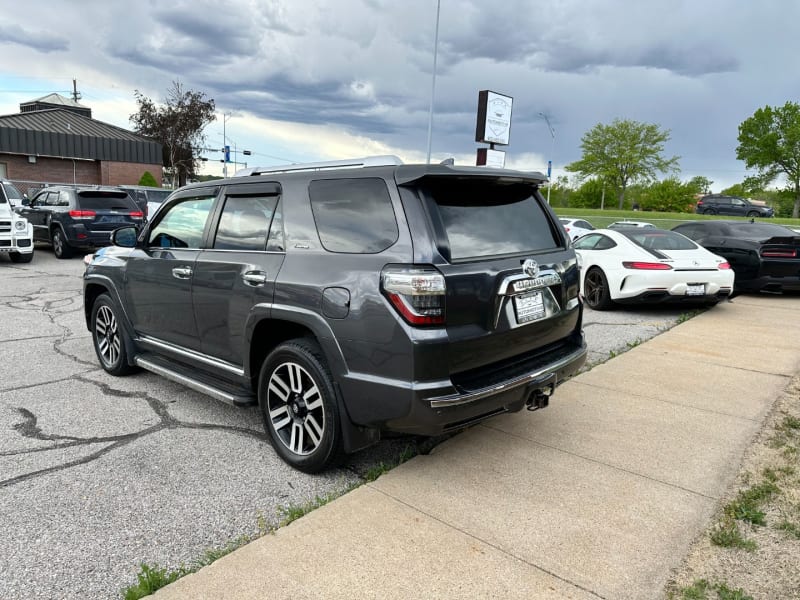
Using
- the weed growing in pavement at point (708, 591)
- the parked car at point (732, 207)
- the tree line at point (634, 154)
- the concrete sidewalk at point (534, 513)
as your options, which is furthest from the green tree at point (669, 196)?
the weed growing in pavement at point (708, 591)

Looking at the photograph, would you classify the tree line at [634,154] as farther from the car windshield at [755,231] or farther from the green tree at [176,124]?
the car windshield at [755,231]

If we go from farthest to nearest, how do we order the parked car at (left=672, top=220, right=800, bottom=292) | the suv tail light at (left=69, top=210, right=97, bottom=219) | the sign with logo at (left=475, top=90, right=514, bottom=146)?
the sign with logo at (left=475, top=90, right=514, bottom=146), the suv tail light at (left=69, top=210, right=97, bottom=219), the parked car at (left=672, top=220, right=800, bottom=292)

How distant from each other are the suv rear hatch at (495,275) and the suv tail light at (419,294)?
0.15 ft

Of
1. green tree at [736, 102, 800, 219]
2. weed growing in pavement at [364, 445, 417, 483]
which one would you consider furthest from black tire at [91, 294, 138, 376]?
green tree at [736, 102, 800, 219]

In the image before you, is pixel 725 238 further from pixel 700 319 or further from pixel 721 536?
pixel 721 536

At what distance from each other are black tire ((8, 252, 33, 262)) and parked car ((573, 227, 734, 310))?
12.7 m

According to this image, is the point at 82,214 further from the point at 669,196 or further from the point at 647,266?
the point at 669,196

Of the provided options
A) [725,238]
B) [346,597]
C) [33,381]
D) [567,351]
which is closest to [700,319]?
[725,238]

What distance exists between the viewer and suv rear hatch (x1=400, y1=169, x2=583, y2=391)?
3092mm

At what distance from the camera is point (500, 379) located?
10.9 ft

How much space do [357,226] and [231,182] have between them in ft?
4.45

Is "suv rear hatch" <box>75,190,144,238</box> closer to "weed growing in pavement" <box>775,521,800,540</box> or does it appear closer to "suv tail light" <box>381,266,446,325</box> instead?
"suv tail light" <box>381,266,446,325</box>

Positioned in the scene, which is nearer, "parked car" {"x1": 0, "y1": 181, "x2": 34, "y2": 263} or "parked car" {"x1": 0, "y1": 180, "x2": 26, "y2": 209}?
"parked car" {"x1": 0, "y1": 181, "x2": 34, "y2": 263}

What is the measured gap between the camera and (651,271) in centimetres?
862
